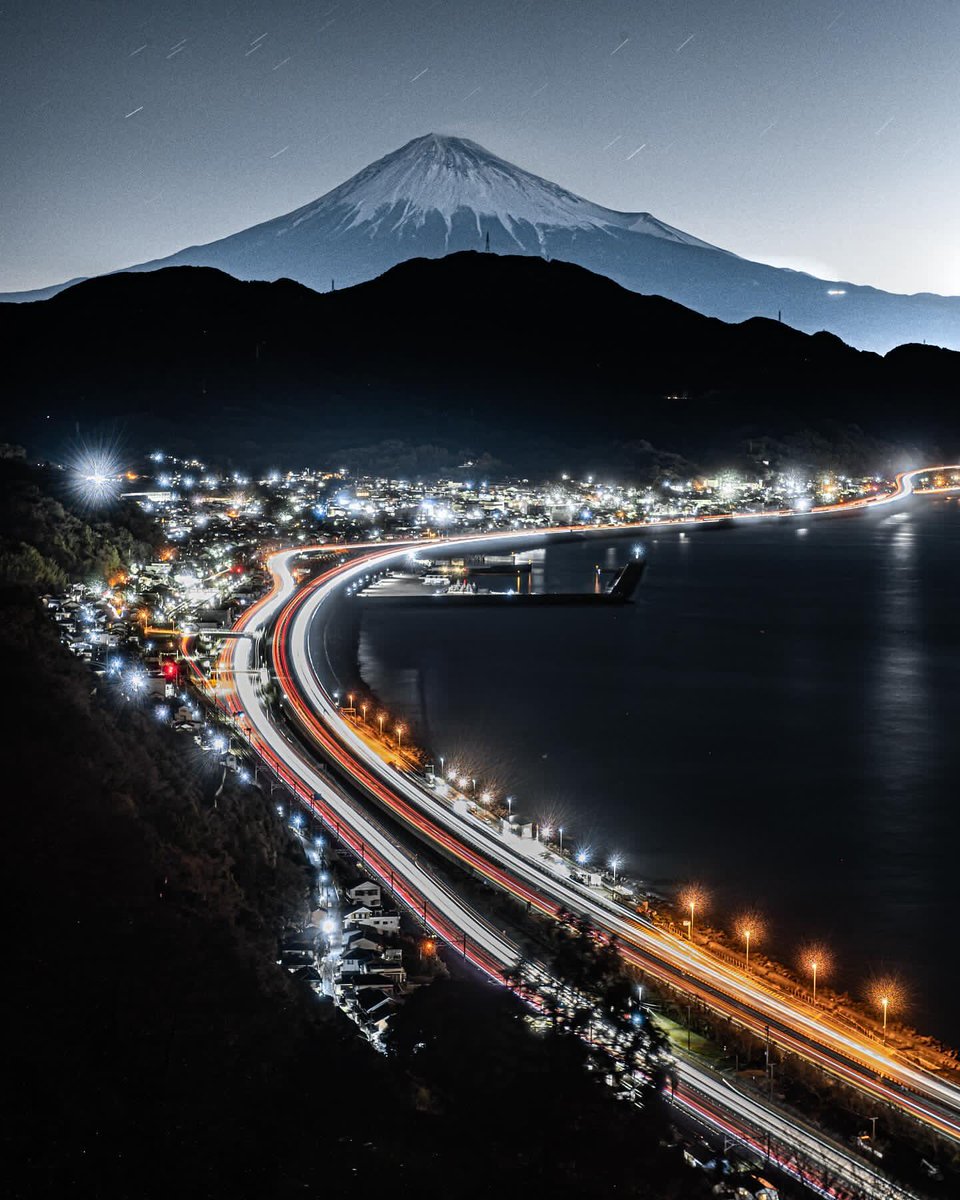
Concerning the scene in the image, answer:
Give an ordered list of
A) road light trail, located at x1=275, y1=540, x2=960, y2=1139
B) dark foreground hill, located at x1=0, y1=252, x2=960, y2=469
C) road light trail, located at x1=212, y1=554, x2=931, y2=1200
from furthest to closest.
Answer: dark foreground hill, located at x1=0, y1=252, x2=960, y2=469, road light trail, located at x1=275, y1=540, x2=960, y2=1139, road light trail, located at x1=212, y1=554, x2=931, y2=1200

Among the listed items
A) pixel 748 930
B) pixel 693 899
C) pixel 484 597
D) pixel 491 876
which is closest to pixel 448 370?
pixel 484 597

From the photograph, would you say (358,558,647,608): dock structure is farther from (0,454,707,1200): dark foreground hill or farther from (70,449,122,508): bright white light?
(0,454,707,1200): dark foreground hill

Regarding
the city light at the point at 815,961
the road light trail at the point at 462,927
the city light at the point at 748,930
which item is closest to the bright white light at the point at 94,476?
the road light trail at the point at 462,927

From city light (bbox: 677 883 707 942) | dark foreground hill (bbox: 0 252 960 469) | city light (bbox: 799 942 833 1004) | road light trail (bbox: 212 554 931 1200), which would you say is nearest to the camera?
road light trail (bbox: 212 554 931 1200)

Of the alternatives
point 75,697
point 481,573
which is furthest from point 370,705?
point 481,573

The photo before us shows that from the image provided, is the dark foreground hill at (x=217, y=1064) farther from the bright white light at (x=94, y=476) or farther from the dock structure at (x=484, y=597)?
the bright white light at (x=94, y=476)

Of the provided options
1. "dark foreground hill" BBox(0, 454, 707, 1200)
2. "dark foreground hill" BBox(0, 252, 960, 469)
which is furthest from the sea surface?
"dark foreground hill" BBox(0, 252, 960, 469)

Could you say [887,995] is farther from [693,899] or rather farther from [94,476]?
[94,476]
